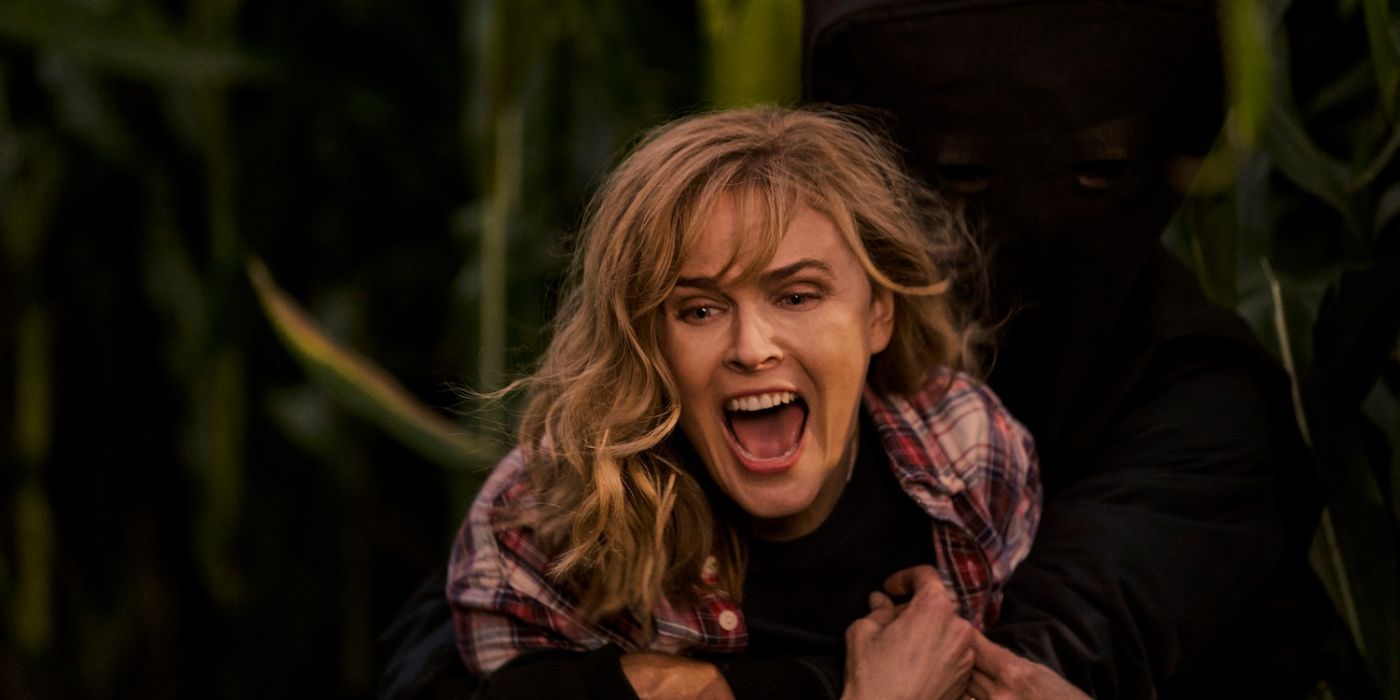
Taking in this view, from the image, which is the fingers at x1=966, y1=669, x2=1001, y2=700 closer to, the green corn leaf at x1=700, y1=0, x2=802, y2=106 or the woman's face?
the woman's face

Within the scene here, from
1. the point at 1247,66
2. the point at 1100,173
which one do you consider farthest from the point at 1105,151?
the point at 1247,66

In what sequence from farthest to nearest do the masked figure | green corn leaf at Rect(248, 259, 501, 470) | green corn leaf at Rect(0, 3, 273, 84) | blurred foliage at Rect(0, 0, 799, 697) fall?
blurred foliage at Rect(0, 0, 799, 697) → green corn leaf at Rect(0, 3, 273, 84) → green corn leaf at Rect(248, 259, 501, 470) → the masked figure

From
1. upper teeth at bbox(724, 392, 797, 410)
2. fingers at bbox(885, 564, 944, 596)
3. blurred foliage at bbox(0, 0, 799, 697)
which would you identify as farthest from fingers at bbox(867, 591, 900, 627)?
blurred foliage at bbox(0, 0, 799, 697)

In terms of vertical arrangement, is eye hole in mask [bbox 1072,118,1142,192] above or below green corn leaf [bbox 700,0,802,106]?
below

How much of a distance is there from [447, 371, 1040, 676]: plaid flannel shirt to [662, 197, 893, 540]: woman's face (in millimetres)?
65

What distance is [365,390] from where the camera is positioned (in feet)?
3.59

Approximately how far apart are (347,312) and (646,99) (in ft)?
1.26

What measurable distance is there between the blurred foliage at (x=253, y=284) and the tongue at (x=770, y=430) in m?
0.39

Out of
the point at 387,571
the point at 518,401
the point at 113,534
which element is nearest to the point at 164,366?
the point at 113,534

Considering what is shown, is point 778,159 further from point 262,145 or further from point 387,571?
point 387,571

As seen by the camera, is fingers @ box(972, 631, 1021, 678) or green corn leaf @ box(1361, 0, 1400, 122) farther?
green corn leaf @ box(1361, 0, 1400, 122)

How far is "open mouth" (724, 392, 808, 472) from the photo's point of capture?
80 centimetres

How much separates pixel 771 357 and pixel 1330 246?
1.78 feet

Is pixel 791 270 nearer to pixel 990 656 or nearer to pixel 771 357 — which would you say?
pixel 771 357
